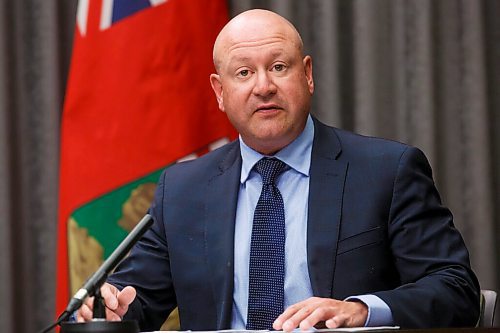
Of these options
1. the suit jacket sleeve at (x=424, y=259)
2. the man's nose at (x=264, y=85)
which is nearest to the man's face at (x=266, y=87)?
the man's nose at (x=264, y=85)

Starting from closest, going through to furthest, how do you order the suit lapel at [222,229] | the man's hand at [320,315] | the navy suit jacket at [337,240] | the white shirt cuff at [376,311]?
the man's hand at [320,315]
the white shirt cuff at [376,311]
the navy suit jacket at [337,240]
the suit lapel at [222,229]

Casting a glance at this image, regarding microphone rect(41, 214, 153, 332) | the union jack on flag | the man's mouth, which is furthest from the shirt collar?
microphone rect(41, 214, 153, 332)

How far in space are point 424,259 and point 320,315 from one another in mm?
566

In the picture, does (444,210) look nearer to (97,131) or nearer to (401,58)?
(97,131)

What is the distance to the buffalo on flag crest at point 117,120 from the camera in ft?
10.6

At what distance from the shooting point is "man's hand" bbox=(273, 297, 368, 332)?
1.81 m

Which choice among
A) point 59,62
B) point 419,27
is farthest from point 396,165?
point 59,62

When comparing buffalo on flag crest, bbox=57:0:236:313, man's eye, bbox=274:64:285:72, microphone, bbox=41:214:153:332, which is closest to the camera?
microphone, bbox=41:214:153:332

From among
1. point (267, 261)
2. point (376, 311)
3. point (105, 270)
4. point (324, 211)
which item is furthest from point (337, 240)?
point (105, 270)

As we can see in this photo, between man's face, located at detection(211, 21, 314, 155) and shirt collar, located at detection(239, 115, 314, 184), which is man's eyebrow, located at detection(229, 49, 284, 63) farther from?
shirt collar, located at detection(239, 115, 314, 184)

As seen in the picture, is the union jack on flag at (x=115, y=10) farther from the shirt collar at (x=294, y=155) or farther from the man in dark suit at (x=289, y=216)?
the shirt collar at (x=294, y=155)

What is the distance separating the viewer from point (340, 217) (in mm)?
2424

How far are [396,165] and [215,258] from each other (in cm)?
54

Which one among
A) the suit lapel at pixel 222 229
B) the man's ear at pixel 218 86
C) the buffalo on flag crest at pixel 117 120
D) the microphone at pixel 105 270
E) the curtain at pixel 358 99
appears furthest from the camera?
the curtain at pixel 358 99
